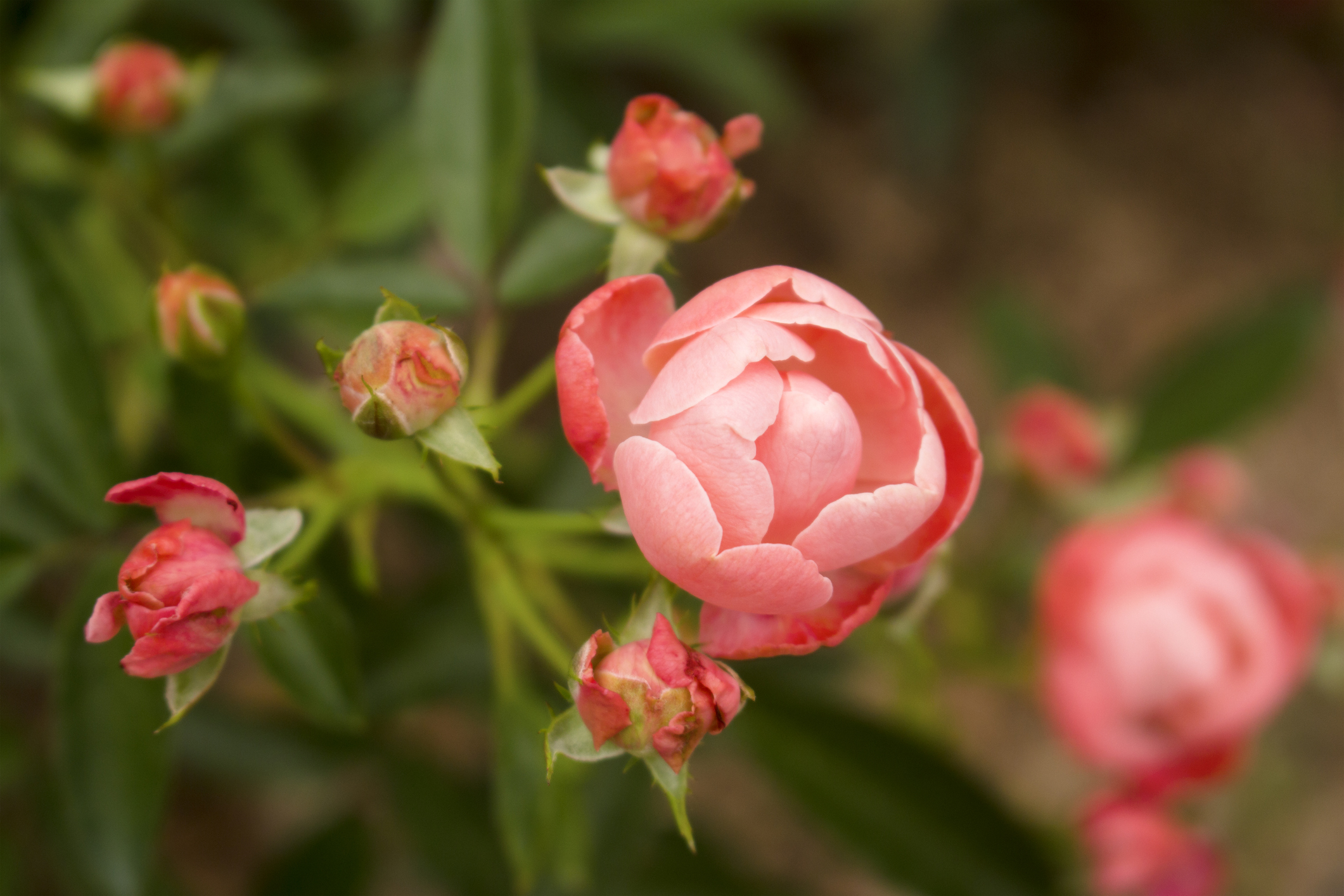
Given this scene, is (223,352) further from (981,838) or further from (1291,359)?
(1291,359)

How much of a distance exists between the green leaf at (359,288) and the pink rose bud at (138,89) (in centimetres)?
18

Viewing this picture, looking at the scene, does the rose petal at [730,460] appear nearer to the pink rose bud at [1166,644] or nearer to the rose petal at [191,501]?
the rose petal at [191,501]

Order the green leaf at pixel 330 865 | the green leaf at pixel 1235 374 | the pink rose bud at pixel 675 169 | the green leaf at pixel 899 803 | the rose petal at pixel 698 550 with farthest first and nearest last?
the green leaf at pixel 1235 374 < the green leaf at pixel 330 865 < the green leaf at pixel 899 803 < the pink rose bud at pixel 675 169 < the rose petal at pixel 698 550

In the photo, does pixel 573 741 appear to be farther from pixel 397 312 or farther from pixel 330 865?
pixel 330 865

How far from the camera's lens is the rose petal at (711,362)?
475 millimetres

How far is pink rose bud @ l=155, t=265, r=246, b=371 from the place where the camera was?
0.62 meters

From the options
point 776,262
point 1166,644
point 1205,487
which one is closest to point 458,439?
point 1166,644

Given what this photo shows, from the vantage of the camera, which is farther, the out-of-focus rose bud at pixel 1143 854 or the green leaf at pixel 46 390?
the out-of-focus rose bud at pixel 1143 854

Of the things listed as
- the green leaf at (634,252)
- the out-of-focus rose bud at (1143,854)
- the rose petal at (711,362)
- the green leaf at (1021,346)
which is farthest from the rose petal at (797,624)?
the green leaf at (1021,346)

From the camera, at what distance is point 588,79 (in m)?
1.36

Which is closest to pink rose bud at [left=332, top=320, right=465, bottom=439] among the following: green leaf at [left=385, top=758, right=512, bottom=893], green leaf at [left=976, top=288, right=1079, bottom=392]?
green leaf at [left=385, top=758, right=512, bottom=893]

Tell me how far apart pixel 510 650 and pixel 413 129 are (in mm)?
622

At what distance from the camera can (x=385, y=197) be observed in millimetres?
1062

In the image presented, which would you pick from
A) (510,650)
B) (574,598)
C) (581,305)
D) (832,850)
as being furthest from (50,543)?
(832,850)
